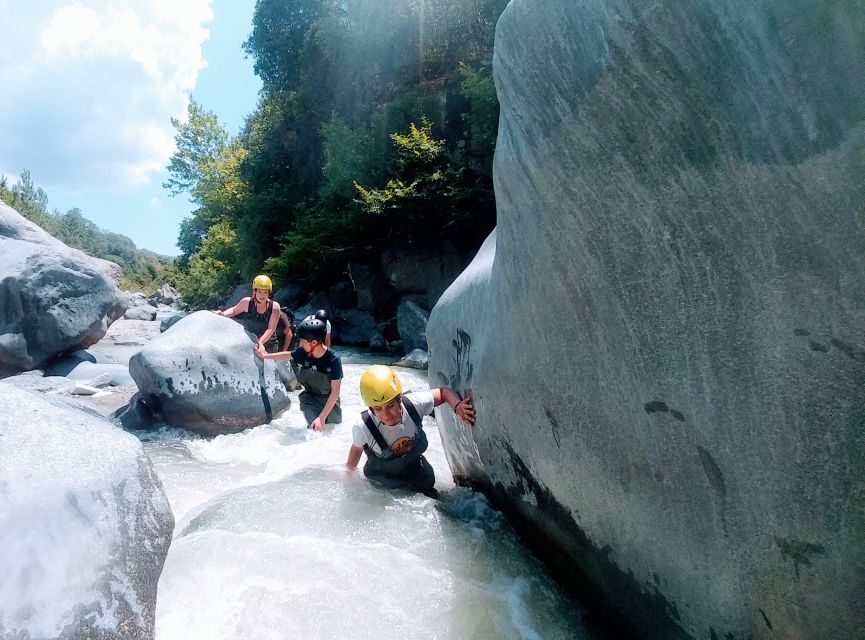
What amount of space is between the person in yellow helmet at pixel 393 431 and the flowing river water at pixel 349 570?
16 centimetres

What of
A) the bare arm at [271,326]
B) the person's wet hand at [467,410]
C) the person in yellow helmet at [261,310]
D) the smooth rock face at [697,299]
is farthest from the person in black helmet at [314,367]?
the smooth rock face at [697,299]

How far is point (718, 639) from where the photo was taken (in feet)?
5.81

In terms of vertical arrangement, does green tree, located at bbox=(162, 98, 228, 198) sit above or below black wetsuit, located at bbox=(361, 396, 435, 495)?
above

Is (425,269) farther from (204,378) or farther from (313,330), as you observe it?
(204,378)

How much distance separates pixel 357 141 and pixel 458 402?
48.5 ft

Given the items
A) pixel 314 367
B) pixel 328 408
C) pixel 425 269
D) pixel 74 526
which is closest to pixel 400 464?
pixel 328 408

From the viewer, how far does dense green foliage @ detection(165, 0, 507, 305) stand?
1436 cm

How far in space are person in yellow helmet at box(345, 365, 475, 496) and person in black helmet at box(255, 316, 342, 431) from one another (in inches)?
74.7

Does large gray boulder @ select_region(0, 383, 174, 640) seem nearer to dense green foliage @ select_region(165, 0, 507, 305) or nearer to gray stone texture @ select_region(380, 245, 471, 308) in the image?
dense green foliage @ select_region(165, 0, 507, 305)

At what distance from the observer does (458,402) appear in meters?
3.33

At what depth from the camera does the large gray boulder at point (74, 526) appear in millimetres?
1618

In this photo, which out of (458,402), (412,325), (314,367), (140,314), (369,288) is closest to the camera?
(458,402)

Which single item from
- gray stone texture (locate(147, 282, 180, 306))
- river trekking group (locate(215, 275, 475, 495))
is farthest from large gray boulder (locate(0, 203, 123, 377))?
gray stone texture (locate(147, 282, 180, 306))

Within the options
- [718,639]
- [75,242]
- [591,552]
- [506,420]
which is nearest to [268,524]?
[506,420]
